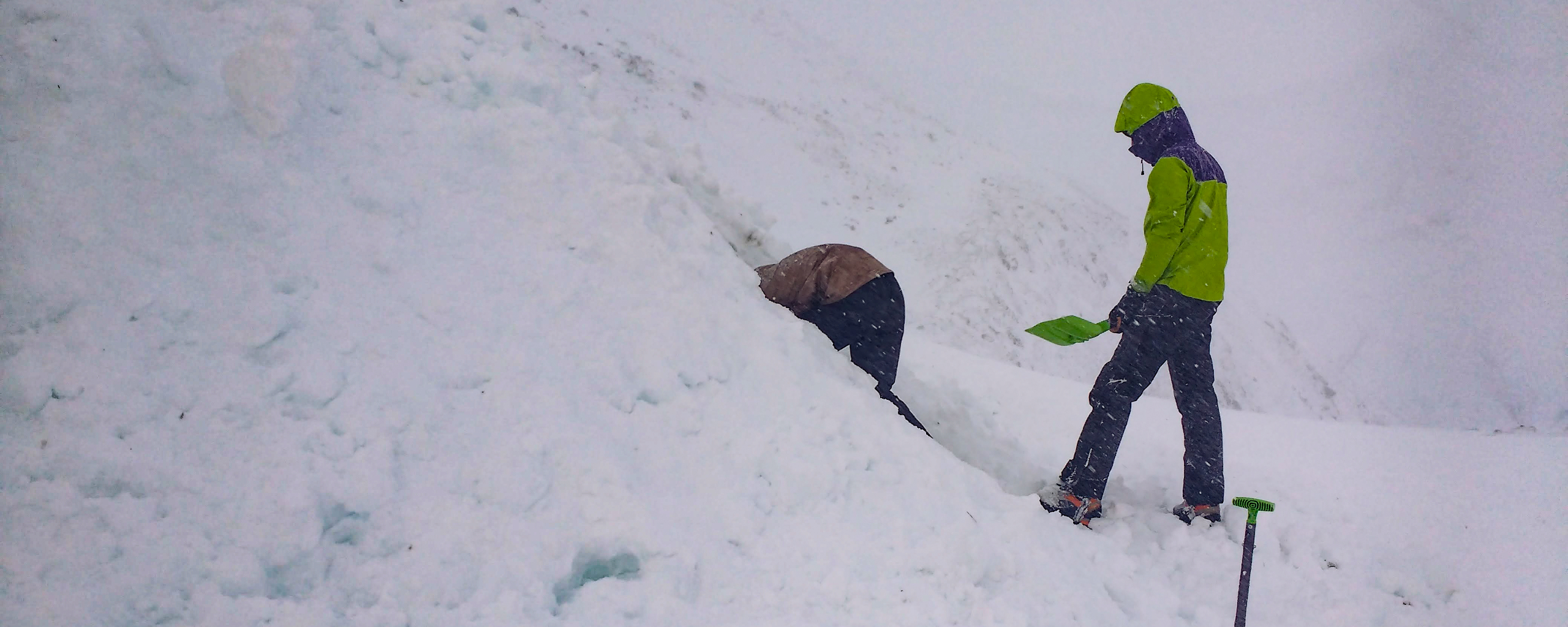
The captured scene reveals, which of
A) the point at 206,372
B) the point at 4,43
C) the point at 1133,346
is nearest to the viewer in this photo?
the point at 206,372

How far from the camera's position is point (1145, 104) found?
3328 mm

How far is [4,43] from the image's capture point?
7.73 ft

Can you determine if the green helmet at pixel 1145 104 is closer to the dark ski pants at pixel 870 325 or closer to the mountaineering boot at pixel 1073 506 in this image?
the dark ski pants at pixel 870 325

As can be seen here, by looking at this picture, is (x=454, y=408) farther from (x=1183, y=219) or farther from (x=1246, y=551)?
(x=1183, y=219)

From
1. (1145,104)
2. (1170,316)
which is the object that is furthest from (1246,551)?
(1145,104)

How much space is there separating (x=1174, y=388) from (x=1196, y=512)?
574 mm

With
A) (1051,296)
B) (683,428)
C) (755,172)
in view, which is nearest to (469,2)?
(683,428)

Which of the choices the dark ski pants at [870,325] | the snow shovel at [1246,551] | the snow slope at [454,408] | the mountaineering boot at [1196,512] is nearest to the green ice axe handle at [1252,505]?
the snow shovel at [1246,551]

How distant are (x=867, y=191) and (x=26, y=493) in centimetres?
1107

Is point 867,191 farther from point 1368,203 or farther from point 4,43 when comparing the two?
point 1368,203

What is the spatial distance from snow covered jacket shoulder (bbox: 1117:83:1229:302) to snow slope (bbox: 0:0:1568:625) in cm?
111

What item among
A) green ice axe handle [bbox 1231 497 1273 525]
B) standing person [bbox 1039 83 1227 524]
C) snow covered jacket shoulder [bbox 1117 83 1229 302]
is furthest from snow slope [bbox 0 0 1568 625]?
snow covered jacket shoulder [bbox 1117 83 1229 302]

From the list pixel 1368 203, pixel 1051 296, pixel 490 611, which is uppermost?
pixel 1368 203

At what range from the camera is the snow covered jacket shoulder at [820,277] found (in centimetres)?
358
